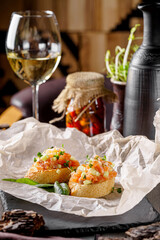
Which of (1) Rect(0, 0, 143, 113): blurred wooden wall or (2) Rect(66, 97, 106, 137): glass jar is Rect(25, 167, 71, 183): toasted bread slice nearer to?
(2) Rect(66, 97, 106, 137): glass jar

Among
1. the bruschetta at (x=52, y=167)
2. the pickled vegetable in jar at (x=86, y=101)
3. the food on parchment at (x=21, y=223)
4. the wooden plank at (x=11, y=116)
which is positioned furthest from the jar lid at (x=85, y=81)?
the food on parchment at (x=21, y=223)

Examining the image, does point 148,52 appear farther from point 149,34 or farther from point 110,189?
point 110,189

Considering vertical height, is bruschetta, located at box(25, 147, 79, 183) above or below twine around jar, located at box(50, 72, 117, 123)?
below

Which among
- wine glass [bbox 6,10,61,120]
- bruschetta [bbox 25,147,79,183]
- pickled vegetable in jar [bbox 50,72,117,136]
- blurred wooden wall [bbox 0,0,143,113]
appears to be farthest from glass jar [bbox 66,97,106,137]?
blurred wooden wall [bbox 0,0,143,113]

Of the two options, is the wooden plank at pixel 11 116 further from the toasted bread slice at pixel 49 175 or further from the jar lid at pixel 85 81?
the toasted bread slice at pixel 49 175

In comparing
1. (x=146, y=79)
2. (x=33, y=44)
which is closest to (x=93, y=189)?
(x=146, y=79)

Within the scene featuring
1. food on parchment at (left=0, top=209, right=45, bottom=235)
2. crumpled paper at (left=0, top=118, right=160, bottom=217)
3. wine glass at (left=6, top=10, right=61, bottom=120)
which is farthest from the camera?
wine glass at (left=6, top=10, right=61, bottom=120)
